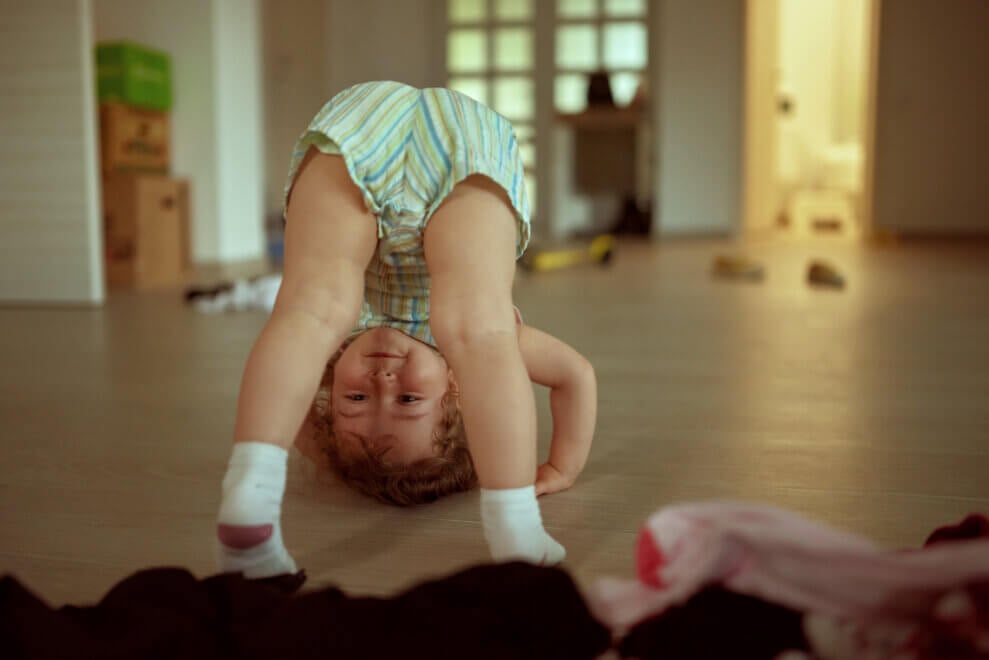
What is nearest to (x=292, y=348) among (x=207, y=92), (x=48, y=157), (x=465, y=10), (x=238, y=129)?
(x=48, y=157)

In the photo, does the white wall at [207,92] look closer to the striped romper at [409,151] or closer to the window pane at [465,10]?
the window pane at [465,10]

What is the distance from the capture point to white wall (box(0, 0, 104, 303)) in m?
2.67

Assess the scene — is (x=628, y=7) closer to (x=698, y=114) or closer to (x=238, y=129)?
(x=698, y=114)

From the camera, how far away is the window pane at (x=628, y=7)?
673cm

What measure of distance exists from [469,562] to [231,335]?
154 cm

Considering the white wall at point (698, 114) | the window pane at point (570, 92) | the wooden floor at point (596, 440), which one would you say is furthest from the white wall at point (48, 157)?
the window pane at point (570, 92)

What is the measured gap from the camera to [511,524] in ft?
2.60

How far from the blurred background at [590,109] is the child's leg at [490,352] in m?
2.21

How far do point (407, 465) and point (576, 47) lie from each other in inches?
251

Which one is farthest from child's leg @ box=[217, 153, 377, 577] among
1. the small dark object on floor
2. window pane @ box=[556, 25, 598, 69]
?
window pane @ box=[556, 25, 598, 69]

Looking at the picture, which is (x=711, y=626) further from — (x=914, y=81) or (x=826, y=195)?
(x=826, y=195)

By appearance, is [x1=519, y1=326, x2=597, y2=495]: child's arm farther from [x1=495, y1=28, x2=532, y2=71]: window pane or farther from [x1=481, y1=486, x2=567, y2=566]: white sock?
[x1=495, y1=28, x2=532, y2=71]: window pane

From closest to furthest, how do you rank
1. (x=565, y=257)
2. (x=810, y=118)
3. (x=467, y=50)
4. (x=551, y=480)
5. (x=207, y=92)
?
1. (x=551, y=480)
2. (x=207, y=92)
3. (x=565, y=257)
4. (x=467, y=50)
5. (x=810, y=118)

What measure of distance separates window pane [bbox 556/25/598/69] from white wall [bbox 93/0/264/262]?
3.06 meters
